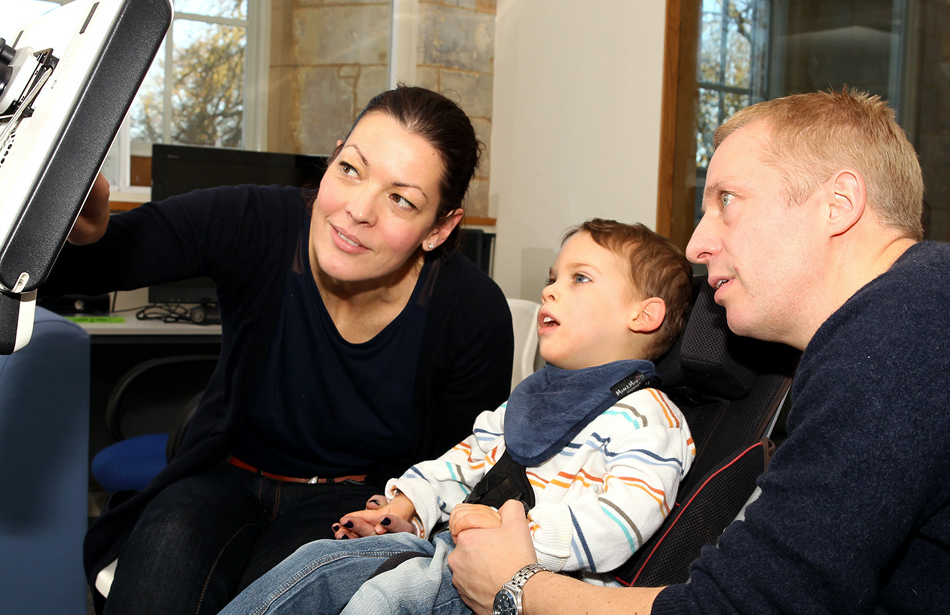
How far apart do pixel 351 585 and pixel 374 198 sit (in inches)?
26.2

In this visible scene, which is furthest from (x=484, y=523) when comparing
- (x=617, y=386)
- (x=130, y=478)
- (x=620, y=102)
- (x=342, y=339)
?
(x=620, y=102)

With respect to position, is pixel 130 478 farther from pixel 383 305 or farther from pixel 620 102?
pixel 620 102

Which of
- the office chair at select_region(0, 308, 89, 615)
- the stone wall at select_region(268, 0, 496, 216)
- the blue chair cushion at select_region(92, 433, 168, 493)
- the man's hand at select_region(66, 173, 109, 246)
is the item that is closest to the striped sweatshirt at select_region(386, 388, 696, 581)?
the man's hand at select_region(66, 173, 109, 246)

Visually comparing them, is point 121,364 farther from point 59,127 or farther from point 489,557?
point 59,127

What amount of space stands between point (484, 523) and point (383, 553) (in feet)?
0.55

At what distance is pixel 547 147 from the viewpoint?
11.1ft

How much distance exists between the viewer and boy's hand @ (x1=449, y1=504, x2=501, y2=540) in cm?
101

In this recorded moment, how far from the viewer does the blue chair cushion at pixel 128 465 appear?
75.8 inches

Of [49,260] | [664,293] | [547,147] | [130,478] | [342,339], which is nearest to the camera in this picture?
[49,260]

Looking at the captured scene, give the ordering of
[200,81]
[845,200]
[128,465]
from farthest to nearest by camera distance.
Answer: [200,81], [128,465], [845,200]

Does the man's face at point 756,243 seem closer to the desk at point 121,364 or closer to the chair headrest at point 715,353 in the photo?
the chair headrest at point 715,353

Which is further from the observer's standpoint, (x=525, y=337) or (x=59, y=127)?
(x=525, y=337)

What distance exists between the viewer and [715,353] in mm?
1040

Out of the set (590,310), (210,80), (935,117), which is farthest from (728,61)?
(210,80)
